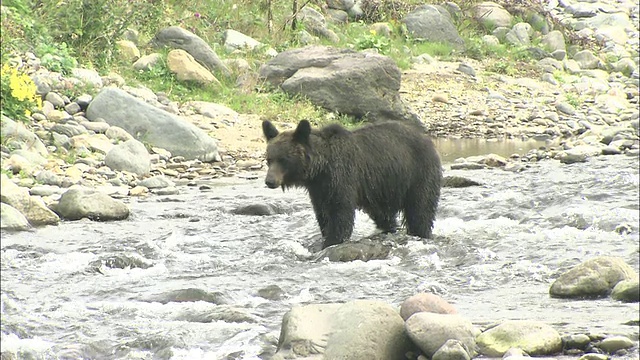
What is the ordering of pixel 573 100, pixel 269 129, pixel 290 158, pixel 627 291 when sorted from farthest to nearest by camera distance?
pixel 573 100, pixel 269 129, pixel 290 158, pixel 627 291

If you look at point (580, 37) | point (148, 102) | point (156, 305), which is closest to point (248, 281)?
point (156, 305)

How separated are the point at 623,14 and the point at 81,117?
22076 mm

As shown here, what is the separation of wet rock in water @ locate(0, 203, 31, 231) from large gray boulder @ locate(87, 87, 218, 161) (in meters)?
4.36

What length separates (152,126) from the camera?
1325cm

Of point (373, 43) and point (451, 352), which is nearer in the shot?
point (451, 352)

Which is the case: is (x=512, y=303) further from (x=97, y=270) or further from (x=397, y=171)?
(x=97, y=270)

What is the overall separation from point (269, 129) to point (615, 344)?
4307mm

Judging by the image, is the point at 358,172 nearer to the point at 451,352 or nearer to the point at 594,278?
the point at 594,278

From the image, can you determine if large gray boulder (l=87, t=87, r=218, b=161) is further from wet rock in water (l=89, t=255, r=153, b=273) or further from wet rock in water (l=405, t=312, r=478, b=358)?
wet rock in water (l=405, t=312, r=478, b=358)

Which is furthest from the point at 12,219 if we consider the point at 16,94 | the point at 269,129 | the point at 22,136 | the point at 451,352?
the point at 451,352

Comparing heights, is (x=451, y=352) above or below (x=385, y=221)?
above

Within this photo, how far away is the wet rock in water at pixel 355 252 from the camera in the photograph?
7969 millimetres

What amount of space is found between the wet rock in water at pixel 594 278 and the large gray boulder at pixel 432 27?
648 inches

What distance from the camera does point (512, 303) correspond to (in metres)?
6.30
